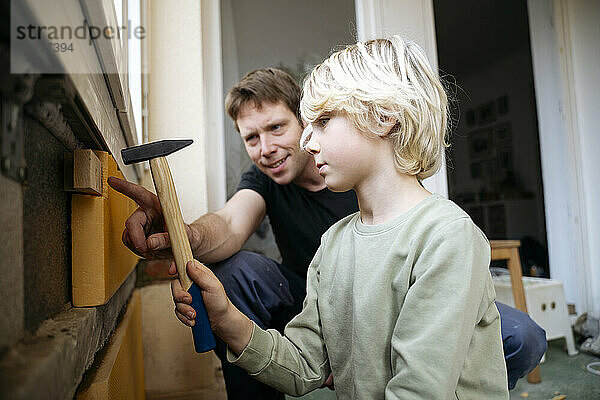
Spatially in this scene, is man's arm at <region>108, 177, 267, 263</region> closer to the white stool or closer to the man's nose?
the man's nose

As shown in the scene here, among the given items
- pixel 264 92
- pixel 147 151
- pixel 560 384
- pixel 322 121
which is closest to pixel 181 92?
pixel 264 92

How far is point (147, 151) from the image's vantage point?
705 millimetres

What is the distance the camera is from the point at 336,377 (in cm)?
88

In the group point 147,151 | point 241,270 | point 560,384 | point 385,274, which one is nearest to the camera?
point 147,151

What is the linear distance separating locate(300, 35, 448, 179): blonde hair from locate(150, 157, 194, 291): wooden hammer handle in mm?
302

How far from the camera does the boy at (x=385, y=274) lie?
723mm

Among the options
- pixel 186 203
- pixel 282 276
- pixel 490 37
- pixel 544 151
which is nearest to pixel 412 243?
pixel 282 276

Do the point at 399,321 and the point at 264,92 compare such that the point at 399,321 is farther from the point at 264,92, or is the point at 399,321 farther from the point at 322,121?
the point at 264,92

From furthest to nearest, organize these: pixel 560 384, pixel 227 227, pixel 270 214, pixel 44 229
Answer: pixel 560 384 < pixel 270 214 < pixel 227 227 < pixel 44 229

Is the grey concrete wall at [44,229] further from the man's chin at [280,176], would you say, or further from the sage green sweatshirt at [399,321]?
the man's chin at [280,176]

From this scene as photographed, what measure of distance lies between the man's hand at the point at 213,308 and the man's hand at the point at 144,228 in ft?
0.28

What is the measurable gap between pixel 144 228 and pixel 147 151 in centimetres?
20

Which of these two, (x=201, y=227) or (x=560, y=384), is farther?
(x=560, y=384)

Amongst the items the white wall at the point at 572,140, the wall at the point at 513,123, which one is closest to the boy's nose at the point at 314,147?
the wall at the point at 513,123
